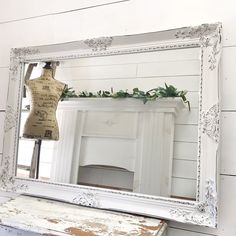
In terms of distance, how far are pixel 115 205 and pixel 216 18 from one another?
0.68 meters

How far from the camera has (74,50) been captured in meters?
1.09

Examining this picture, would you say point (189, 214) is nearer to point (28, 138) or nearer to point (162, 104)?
point (162, 104)

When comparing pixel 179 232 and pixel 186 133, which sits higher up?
pixel 186 133

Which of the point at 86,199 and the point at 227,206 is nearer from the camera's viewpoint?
the point at 227,206

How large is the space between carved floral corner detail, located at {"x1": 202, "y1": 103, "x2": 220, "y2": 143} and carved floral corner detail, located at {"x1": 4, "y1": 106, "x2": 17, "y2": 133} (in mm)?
732

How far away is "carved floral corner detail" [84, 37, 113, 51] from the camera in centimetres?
103

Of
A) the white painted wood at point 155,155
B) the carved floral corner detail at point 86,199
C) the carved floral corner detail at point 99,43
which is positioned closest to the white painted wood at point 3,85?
the carved floral corner detail at point 99,43

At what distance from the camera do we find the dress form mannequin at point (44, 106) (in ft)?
3.53

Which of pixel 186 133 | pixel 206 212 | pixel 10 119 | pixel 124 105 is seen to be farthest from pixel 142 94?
pixel 10 119

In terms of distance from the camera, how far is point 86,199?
0.96 meters

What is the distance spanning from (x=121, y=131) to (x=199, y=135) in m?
0.25

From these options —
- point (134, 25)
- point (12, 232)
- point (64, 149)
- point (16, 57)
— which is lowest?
point (12, 232)

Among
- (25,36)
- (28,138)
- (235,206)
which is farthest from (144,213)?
(25,36)

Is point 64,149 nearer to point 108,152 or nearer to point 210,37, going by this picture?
point 108,152
